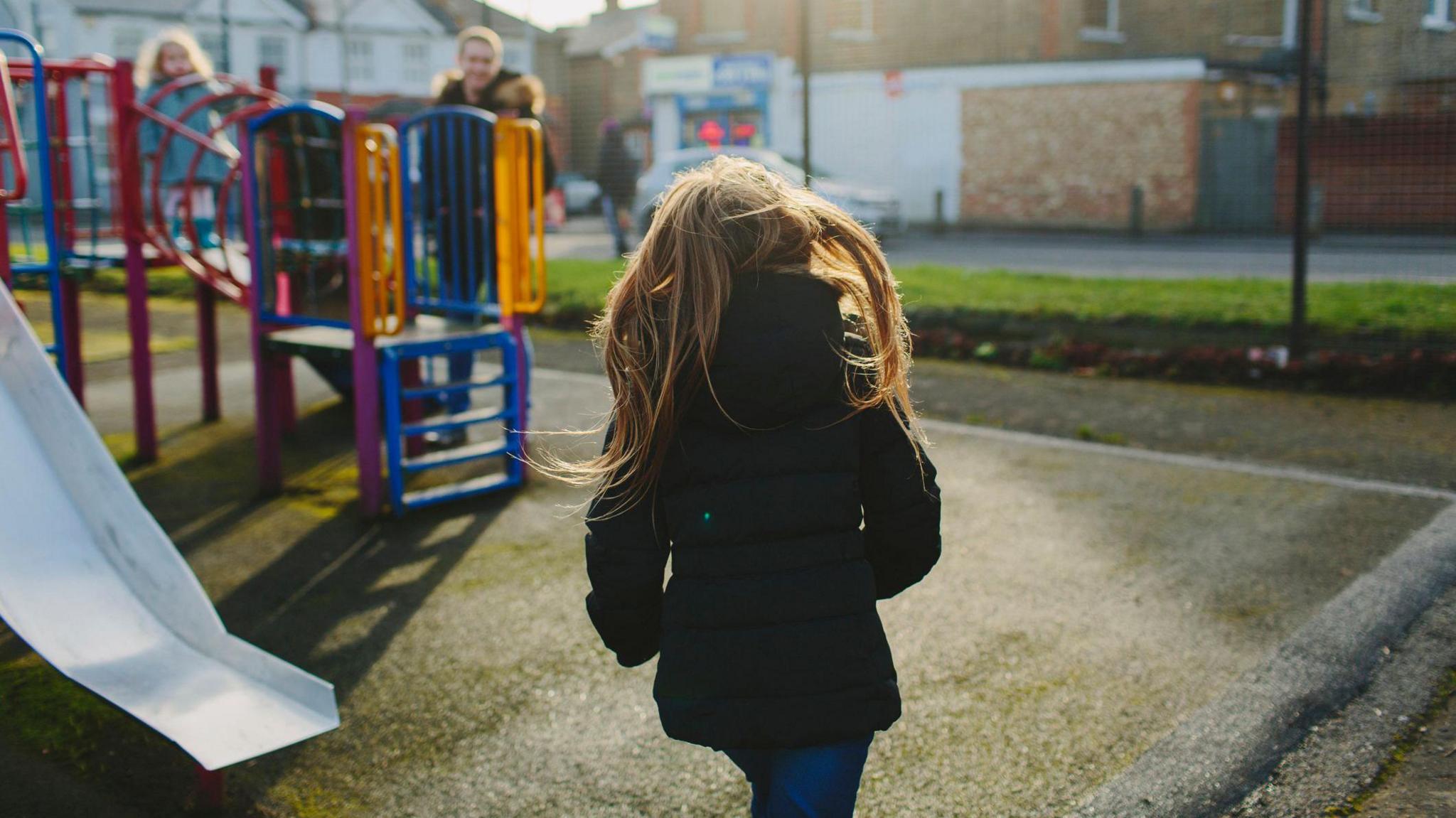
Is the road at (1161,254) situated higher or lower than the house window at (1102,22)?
lower

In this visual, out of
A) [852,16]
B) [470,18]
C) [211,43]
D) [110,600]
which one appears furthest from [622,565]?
[470,18]

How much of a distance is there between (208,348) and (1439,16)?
8209 millimetres

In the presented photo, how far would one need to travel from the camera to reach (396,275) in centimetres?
478

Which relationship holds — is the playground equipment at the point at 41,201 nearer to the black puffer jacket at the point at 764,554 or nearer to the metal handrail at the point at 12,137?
the metal handrail at the point at 12,137

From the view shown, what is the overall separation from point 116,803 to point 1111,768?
7.52 feet

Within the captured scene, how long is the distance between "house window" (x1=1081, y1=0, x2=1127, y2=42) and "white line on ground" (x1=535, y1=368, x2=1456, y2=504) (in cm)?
2563

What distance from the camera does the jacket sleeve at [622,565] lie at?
1994 millimetres

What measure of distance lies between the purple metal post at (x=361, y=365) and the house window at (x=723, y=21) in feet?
98.1

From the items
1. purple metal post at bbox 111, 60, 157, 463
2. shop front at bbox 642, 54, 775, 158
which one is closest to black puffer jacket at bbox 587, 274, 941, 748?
purple metal post at bbox 111, 60, 157, 463

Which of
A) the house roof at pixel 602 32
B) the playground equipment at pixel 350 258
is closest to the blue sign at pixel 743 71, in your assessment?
the house roof at pixel 602 32

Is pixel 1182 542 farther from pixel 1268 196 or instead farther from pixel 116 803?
A: pixel 1268 196

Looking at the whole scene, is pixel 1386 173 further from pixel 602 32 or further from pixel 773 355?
pixel 602 32

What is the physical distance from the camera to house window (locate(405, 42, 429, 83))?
45875 millimetres

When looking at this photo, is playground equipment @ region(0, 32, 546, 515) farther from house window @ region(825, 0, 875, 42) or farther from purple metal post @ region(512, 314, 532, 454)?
house window @ region(825, 0, 875, 42)
